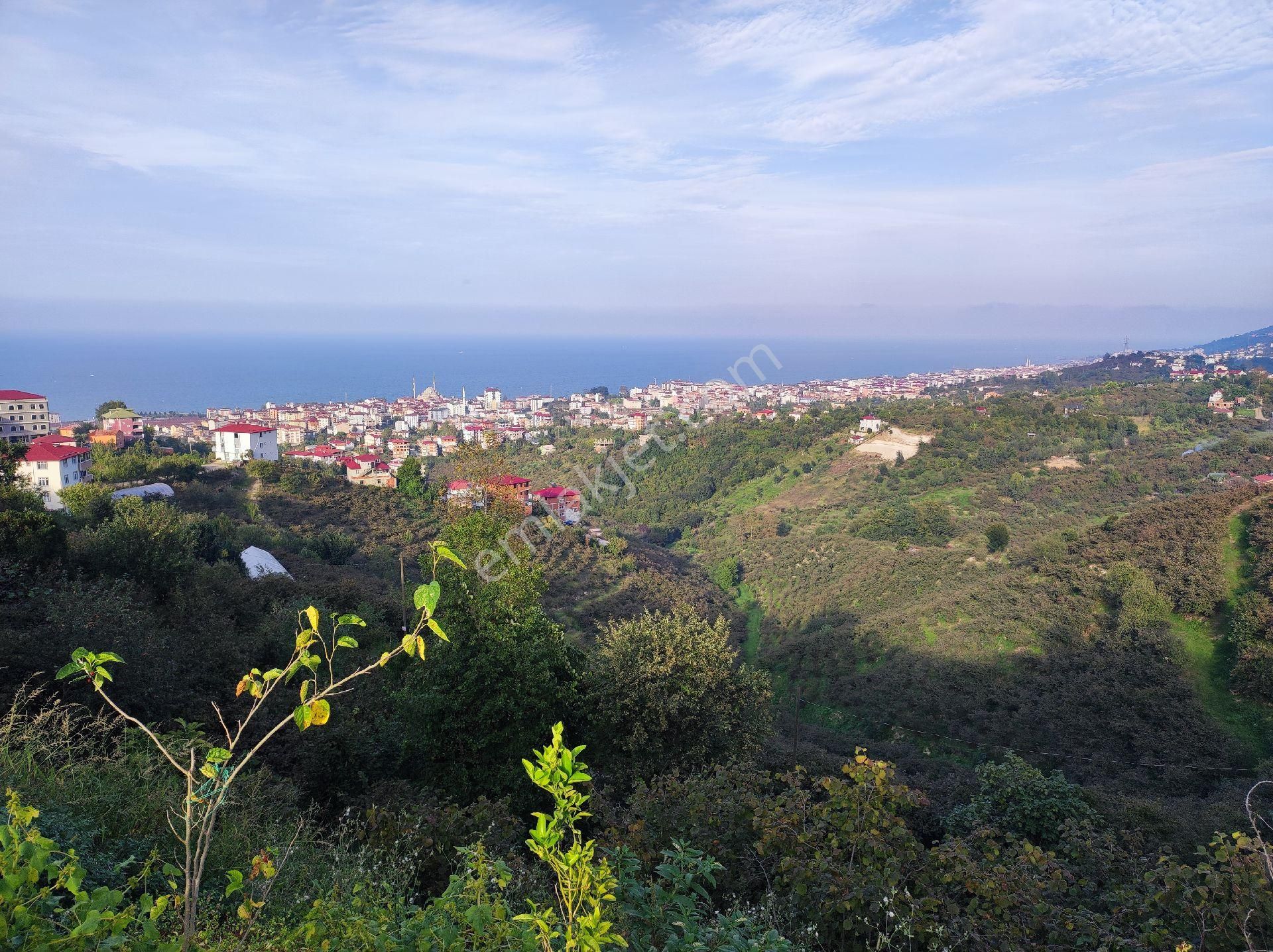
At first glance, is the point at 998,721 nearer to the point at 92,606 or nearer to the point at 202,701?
the point at 202,701

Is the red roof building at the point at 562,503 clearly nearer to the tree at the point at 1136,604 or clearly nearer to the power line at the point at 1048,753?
the power line at the point at 1048,753

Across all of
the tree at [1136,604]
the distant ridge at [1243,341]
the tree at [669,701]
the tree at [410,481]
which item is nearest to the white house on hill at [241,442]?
the tree at [410,481]

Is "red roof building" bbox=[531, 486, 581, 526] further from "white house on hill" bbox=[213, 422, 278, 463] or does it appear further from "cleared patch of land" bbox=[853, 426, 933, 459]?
"cleared patch of land" bbox=[853, 426, 933, 459]

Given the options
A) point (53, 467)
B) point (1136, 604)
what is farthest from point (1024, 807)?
point (53, 467)

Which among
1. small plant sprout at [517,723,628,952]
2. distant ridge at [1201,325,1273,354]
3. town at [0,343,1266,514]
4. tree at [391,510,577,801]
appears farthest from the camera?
distant ridge at [1201,325,1273,354]

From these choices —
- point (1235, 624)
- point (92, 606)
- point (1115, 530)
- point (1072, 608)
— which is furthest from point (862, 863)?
point (1115, 530)

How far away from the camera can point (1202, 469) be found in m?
→ 26.6

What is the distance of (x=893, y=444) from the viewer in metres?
36.0

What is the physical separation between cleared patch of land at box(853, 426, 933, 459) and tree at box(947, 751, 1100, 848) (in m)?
27.2

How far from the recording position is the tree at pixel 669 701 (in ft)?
24.0

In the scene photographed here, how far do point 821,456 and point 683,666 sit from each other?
3079 centimetres

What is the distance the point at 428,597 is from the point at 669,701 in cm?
646

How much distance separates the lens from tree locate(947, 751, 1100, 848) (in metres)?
7.25

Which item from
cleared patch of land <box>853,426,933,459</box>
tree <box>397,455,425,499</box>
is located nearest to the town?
tree <box>397,455,425,499</box>
